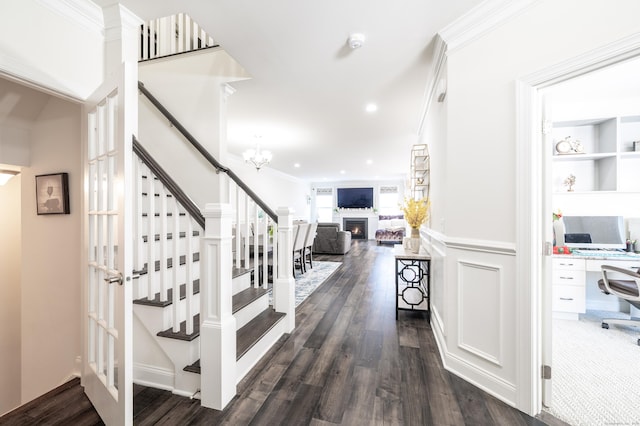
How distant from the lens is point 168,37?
324cm

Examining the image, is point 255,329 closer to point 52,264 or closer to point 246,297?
point 246,297

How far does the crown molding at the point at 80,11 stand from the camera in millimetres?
1658

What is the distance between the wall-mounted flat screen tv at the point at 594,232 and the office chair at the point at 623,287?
1.73ft

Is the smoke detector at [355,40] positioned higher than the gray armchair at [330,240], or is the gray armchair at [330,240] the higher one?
the smoke detector at [355,40]

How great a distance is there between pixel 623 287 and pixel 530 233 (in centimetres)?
183

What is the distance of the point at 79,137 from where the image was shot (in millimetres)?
2125

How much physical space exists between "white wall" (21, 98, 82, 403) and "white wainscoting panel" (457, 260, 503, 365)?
121 inches

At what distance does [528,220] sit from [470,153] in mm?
609

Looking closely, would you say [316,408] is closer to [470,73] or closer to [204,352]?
[204,352]

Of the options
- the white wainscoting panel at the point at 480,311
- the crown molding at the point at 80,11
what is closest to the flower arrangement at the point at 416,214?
the white wainscoting panel at the point at 480,311

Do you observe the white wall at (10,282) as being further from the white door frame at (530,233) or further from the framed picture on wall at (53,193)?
the white door frame at (530,233)

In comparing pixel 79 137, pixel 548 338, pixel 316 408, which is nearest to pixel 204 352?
pixel 316 408

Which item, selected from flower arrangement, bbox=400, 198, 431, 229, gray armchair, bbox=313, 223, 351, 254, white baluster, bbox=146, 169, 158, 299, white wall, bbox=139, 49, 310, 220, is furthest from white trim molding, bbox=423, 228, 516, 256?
gray armchair, bbox=313, 223, 351, 254

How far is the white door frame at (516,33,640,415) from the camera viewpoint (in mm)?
1610
